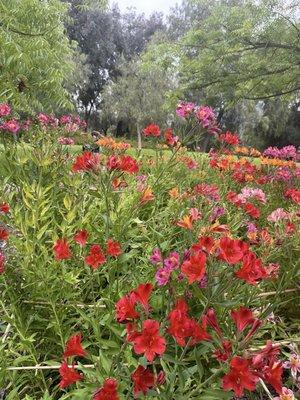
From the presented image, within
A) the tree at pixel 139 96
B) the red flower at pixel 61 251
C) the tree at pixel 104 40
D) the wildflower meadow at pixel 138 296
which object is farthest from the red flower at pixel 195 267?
the tree at pixel 104 40

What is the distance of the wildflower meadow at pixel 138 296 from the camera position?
1.21 meters

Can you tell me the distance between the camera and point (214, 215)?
2.25m

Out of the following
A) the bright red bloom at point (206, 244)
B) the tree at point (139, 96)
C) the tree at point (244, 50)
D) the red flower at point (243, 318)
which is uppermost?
the tree at point (244, 50)

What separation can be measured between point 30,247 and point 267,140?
35.5 meters

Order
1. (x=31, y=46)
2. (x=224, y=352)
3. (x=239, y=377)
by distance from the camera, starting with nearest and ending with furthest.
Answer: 1. (x=239, y=377)
2. (x=224, y=352)
3. (x=31, y=46)

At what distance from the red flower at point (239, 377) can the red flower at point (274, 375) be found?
0.04 metres

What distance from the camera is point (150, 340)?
112 centimetres

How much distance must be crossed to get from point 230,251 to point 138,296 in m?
0.30

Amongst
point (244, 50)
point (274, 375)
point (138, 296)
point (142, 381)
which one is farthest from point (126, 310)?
point (244, 50)

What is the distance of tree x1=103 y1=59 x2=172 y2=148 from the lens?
1141 inches

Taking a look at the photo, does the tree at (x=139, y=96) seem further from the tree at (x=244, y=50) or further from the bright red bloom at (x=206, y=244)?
the bright red bloom at (x=206, y=244)

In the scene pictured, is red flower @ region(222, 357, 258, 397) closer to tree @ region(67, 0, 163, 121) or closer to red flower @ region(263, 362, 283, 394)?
red flower @ region(263, 362, 283, 394)

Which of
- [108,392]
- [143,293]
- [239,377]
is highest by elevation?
[143,293]

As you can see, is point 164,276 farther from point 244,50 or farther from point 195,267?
point 244,50
